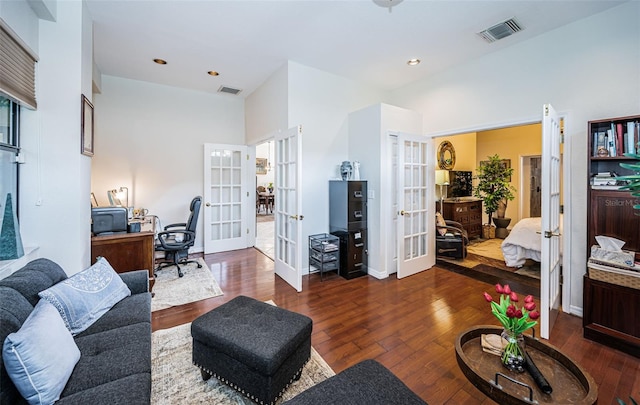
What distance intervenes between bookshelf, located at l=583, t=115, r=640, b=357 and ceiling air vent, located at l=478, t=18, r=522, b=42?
125 cm

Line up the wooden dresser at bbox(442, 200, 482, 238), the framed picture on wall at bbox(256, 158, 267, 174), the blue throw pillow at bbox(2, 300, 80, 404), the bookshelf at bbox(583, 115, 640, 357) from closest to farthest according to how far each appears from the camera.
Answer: the blue throw pillow at bbox(2, 300, 80, 404), the bookshelf at bbox(583, 115, 640, 357), the wooden dresser at bbox(442, 200, 482, 238), the framed picture on wall at bbox(256, 158, 267, 174)

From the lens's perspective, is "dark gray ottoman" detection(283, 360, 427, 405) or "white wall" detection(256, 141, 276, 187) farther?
"white wall" detection(256, 141, 276, 187)

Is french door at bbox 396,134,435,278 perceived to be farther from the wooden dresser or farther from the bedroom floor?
the wooden dresser

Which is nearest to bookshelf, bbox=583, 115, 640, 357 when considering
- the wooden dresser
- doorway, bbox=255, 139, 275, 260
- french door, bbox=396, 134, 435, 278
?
french door, bbox=396, 134, 435, 278

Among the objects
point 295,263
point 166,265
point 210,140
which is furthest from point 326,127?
point 166,265

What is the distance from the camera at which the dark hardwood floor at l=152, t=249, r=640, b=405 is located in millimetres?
1891

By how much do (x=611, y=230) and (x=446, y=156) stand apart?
14.6 feet

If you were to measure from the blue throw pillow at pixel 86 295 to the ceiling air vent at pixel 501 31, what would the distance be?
14.1 ft

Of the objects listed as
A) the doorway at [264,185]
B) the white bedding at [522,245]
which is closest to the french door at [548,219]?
the white bedding at [522,245]

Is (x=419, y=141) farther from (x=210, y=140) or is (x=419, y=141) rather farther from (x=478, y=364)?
(x=210, y=140)

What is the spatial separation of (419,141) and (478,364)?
126 inches

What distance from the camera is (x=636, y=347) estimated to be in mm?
2117

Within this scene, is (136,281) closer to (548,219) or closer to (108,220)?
(108,220)

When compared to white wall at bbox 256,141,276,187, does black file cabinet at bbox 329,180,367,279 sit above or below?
below
